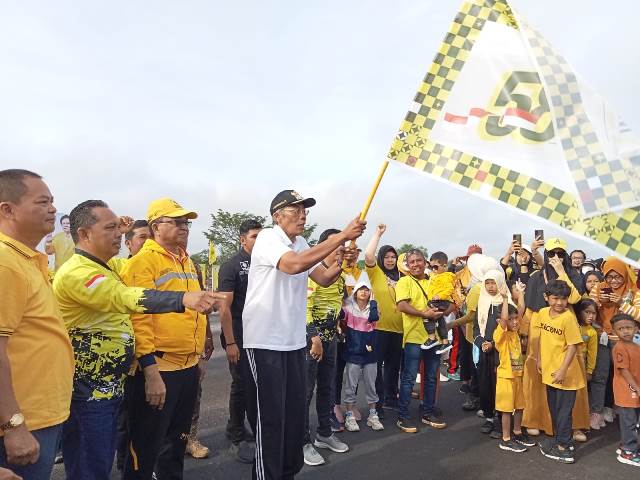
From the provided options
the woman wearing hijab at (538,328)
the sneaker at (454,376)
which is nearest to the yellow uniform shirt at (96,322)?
the woman wearing hijab at (538,328)

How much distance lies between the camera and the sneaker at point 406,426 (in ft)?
18.1

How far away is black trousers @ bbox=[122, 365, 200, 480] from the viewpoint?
308 centimetres

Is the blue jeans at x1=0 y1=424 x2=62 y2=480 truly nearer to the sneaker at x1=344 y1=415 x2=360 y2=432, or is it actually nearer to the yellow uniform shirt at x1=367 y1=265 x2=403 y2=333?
the sneaker at x1=344 y1=415 x2=360 y2=432

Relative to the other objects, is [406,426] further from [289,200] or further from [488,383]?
[289,200]

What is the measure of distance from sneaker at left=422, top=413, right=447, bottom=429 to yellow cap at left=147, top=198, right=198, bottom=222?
4.06 m

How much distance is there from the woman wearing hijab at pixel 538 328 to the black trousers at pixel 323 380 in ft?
7.73

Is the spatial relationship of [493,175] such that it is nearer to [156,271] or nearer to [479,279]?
[156,271]

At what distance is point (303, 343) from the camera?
348cm

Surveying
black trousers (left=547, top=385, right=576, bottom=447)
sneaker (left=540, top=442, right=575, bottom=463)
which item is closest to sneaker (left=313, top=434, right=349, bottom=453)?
sneaker (left=540, top=442, right=575, bottom=463)

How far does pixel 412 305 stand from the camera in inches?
233

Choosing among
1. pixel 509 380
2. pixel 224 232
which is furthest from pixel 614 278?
pixel 224 232

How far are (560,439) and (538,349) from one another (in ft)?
3.26

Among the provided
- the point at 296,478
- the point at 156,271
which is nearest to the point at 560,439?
the point at 296,478

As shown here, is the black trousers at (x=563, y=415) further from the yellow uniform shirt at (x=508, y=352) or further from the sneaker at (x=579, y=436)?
the sneaker at (x=579, y=436)
